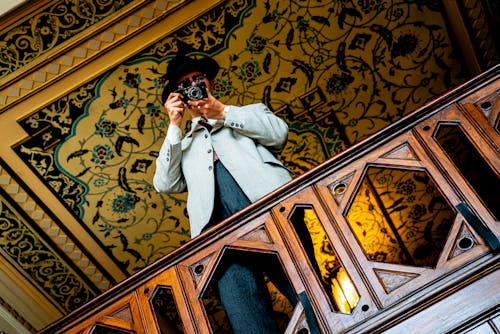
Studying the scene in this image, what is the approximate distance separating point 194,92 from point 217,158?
326 mm

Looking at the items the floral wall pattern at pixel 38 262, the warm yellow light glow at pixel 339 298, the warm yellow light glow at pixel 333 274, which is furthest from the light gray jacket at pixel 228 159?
the warm yellow light glow at pixel 339 298

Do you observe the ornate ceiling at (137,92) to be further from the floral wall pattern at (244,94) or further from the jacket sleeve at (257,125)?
the jacket sleeve at (257,125)

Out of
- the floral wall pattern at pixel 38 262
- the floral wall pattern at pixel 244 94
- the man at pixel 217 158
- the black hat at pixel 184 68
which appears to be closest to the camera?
the man at pixel 217 158

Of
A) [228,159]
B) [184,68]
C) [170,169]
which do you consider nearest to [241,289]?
[228,159]

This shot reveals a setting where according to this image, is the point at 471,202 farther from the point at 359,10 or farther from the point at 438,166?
the point at 359,10

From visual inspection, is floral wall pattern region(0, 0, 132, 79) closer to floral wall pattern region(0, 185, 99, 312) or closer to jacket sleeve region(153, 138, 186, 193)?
floral wall pattern region(0, 185, 99, 312)

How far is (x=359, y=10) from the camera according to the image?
4.57m

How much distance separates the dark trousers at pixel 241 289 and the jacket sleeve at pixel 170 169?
268 mm

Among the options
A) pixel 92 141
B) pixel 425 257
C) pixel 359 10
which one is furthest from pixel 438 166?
pixel 425 257

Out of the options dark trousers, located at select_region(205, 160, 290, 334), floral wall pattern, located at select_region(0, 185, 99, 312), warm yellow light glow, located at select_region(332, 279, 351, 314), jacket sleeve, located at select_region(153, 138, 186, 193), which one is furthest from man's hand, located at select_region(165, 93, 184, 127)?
warm yellow light glow, located at select_region(332, 279, 351, 314)

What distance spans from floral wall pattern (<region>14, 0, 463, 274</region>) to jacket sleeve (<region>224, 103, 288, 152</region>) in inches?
56.4

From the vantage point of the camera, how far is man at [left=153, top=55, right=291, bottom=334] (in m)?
2.93

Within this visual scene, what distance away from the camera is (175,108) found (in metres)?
3.20

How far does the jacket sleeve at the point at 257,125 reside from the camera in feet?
10.1
